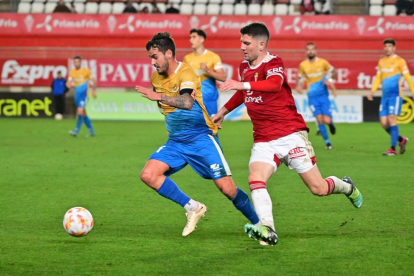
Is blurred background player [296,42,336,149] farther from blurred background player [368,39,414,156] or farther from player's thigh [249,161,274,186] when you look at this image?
player's thigh [249,161,274,186]

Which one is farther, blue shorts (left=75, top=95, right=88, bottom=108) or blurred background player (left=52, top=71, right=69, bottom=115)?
blurred background player (left=52, top=71, right=69, bottom=115)

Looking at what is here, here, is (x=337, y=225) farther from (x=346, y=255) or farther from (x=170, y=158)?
(x=170, y=158)

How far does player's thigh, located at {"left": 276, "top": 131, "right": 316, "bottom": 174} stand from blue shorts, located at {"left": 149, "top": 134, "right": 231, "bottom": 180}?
1.91ft

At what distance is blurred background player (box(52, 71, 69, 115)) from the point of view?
87.7ft

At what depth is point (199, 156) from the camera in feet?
23.2

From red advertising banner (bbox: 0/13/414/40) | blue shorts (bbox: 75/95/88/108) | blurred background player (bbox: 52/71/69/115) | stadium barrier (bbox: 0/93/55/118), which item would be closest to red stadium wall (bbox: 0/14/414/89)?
red advertising banner (bbox: 0/13/414/40)

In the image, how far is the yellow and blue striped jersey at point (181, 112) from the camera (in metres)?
7.05

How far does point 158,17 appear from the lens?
2805cm

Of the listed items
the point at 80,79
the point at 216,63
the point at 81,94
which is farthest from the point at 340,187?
the point at 80,79

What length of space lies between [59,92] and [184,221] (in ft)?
64.3

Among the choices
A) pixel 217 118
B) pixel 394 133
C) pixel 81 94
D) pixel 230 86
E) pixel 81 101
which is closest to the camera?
pixel 230 86

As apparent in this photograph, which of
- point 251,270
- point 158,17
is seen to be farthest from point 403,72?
point 158,17

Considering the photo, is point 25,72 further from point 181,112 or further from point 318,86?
point 181,112

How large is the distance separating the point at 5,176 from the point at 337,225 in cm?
611
